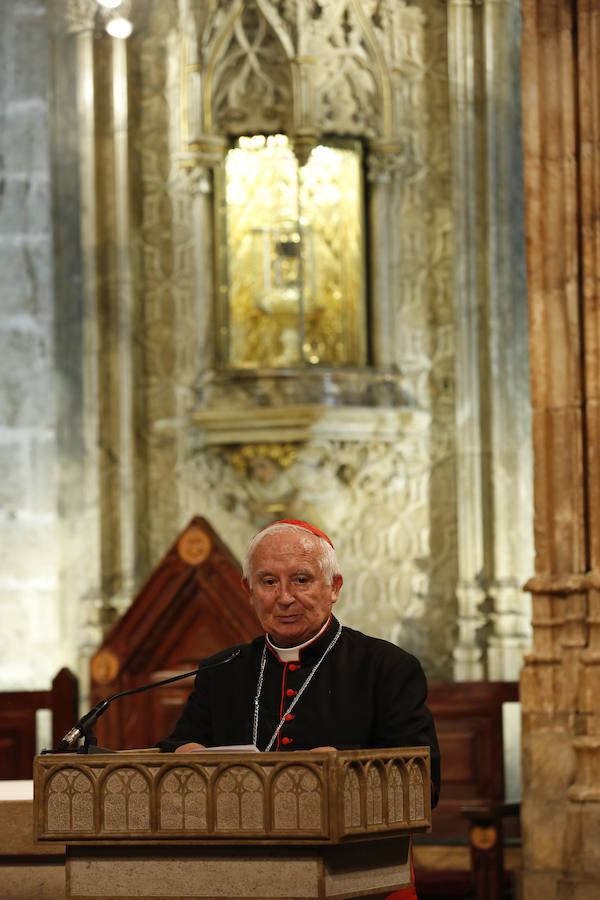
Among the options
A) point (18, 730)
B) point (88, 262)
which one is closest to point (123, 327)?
point (88, 262)

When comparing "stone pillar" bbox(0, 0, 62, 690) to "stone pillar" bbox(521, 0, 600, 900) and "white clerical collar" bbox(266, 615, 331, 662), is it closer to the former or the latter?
"stone pillar" bbox(521, 0, 600, 900)

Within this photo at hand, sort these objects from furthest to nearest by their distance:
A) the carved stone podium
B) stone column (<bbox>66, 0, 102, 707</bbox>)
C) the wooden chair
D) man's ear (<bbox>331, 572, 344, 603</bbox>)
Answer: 1. stone column (<bbox>66, 0, 102, 707</bbox>)
2. the wooden chair
3. man's ear (<bbox>331, 572, 344, 603</bbox>)
4. the carved stone podium

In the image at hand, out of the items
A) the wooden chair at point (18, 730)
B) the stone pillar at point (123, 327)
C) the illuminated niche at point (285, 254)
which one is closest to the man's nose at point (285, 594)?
the wooden chair at point (18, 730)

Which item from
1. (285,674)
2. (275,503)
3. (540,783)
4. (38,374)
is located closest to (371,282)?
(275,503)

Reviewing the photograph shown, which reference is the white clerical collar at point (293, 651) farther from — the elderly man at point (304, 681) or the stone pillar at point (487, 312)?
the stone pillar at point (487, 312)

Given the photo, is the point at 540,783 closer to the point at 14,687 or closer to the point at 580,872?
the point at 580,872

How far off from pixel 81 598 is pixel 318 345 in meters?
2.04

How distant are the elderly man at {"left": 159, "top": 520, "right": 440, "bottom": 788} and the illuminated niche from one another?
18.9ft

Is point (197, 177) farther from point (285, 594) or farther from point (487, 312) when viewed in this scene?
point (285, 594)

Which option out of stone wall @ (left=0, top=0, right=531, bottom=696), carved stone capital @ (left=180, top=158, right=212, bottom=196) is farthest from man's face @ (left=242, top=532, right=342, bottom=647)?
carved stone capital @ (left=180, top=158, right=212, bottom=196)

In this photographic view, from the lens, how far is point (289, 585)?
3270mm

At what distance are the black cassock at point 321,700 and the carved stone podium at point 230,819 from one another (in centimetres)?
38

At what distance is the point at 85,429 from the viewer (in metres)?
9.34

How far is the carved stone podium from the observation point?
2.63 meters
